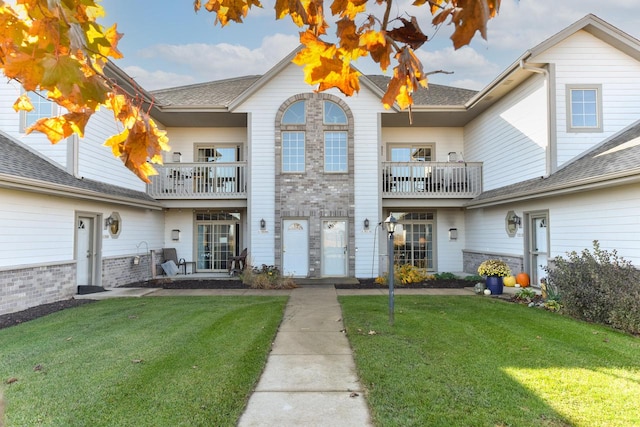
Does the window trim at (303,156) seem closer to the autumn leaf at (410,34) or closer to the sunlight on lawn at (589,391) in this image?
the sunlight on lawn at (589,391)

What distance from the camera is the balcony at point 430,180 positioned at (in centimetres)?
1341

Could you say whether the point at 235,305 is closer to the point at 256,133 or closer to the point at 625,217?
the point at 256,133

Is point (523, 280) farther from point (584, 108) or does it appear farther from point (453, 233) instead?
point (584, 108)

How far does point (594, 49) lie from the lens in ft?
33.8

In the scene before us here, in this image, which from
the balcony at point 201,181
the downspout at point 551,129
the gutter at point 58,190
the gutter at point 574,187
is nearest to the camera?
the gutter at point 574,187

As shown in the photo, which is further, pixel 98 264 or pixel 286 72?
pixel 286 72

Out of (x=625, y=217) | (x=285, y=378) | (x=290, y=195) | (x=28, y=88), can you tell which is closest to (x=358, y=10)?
(x=28, y=88)

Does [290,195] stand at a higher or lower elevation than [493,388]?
higher

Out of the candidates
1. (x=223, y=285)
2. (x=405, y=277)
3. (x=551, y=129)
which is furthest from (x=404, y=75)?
(x=223, y=285)

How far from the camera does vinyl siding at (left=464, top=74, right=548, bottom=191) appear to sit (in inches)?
409

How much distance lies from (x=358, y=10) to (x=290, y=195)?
10715 mm

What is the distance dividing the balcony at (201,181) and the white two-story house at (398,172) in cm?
5

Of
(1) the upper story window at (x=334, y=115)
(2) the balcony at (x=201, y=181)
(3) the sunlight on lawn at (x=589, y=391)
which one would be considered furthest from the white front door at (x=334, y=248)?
(3) the sunlight on lawn at (x=589, y=391)

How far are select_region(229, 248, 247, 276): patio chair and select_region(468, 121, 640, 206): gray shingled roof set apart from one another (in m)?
8.44
